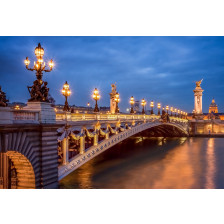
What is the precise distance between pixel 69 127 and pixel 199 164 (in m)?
16.1

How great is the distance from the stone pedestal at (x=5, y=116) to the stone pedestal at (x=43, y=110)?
6.15 feet

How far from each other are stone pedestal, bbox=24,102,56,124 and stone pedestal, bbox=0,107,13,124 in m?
1.88

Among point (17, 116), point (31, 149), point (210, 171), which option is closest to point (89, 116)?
point (31, 149)

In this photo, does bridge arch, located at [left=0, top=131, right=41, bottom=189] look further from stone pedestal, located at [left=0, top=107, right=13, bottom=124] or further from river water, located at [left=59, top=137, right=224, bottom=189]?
river water, located at [left=59, top=137, right=224, bottom=189]

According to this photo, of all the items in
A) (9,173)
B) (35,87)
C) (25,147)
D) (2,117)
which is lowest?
(9,173)

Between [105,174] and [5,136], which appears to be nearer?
[5,136]

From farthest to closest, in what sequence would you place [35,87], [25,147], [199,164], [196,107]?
[196,107] → [199,164] → [35,87] → [25,147]

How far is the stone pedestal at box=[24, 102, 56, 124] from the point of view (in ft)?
40.9

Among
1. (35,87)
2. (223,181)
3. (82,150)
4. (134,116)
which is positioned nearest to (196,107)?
(134,116)

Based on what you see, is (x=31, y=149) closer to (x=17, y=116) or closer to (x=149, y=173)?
(x=17, y=116)

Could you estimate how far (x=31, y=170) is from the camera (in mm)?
12195

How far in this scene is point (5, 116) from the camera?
1038 cm

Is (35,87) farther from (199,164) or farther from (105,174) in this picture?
(199,164)

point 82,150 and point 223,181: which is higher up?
point 82,150
